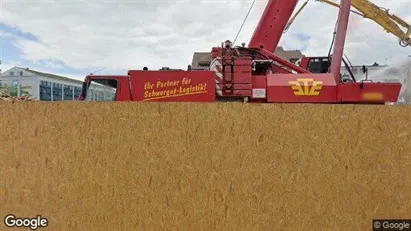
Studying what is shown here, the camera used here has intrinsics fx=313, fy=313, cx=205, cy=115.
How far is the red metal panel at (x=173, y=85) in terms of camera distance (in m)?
6.34

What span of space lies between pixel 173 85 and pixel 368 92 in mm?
4013

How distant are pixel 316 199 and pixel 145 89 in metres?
4.15

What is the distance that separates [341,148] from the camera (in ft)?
10.8

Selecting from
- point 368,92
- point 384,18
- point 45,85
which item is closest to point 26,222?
point 368,92

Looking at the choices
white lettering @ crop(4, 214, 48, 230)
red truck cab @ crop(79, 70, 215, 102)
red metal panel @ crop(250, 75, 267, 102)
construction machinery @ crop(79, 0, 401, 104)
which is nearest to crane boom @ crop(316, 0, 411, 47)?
construction machinery @ crop(79, 0, 401, 104)

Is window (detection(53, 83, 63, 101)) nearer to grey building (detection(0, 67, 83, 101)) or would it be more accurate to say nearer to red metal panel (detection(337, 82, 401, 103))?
grey building (detection(0, 67, 83, 101))

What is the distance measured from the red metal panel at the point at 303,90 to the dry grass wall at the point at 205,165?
3027 millimetres

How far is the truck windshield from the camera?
6.58m

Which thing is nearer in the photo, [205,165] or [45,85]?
[205,165]

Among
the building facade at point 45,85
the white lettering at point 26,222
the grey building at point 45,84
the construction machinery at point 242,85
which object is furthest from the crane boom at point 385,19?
the grey building at point 45,84

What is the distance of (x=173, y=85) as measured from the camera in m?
6.37

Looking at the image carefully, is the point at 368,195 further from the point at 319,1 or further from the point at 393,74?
the point at 393,74

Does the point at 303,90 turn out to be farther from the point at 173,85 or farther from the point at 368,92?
the point at 173,85

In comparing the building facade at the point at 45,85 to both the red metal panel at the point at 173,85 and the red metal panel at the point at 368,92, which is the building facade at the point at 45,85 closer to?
the red metal panel at the point at 173,85
